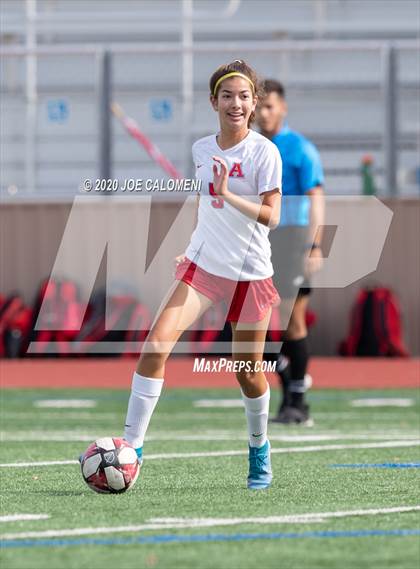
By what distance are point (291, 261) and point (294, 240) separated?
146 millimetres

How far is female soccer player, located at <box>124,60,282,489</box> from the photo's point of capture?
626 centimetres

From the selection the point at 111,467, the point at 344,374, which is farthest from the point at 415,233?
the point at 111,467

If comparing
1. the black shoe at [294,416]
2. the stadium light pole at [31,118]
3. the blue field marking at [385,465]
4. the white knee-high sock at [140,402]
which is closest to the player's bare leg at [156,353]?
the white knee-high sock at [140,402]

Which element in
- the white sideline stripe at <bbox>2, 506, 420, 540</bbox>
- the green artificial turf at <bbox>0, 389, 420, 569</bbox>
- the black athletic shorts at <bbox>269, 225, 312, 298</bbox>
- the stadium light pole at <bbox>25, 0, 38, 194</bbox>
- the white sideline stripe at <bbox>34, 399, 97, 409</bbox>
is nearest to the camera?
the green artificial turf at <bbox>0, 389, 420, 569</bbox>

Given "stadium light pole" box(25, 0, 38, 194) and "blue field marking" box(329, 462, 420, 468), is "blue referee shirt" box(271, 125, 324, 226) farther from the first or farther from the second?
"stadium light pole" box(25, 0, 38, 194)

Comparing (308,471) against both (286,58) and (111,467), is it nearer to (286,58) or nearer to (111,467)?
(111,467)

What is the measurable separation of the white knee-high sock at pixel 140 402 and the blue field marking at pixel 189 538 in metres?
1.36

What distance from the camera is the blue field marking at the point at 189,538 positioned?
4754mm

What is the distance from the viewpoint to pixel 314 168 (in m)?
9.94

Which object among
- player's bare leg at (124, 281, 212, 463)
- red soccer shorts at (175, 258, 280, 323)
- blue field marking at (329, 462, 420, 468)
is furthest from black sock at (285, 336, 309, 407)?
player's bare leg at (124, 281, 212, 463)

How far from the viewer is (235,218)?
641 centimetres

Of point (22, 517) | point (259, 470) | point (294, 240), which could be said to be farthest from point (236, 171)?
point (294, 240)

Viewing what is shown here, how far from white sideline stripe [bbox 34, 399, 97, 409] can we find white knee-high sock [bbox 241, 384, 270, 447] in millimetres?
5441

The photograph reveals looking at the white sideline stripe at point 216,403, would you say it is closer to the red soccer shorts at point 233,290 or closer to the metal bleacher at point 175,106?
the metal bleacher at point 175,106
